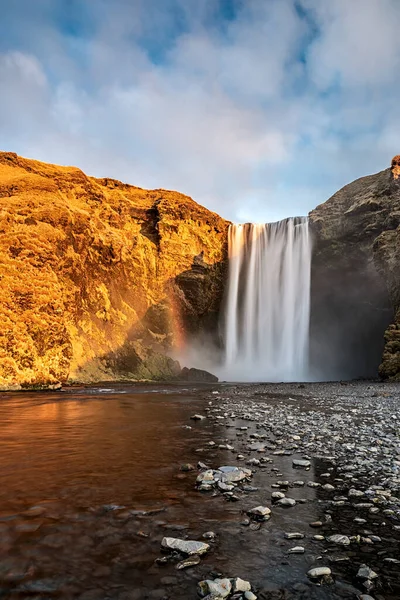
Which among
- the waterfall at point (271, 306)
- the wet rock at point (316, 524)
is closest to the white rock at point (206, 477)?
the wet rock at point (316, 524)

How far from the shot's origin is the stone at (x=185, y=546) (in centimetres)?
360

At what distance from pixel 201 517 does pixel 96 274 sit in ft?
134

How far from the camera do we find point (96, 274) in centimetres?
4294

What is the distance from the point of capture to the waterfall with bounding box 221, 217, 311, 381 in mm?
52125

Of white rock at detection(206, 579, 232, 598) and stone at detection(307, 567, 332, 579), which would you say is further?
stone at detection(307, 567, 332, 579)

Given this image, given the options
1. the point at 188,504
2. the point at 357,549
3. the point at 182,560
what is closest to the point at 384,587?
the point at 357,549

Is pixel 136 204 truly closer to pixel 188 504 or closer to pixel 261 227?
pixel 261 227

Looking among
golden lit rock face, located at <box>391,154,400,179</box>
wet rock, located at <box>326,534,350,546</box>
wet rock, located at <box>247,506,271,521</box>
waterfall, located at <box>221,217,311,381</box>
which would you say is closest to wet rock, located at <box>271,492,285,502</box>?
wet rock, located at <box>247,506,271,521</box>

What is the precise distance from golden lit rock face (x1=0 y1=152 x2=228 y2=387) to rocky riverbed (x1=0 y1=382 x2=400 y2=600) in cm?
2345

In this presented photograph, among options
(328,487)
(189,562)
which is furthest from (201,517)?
(328,487)

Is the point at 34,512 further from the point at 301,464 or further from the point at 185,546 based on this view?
the point at 301,464

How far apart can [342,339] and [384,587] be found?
57.4m

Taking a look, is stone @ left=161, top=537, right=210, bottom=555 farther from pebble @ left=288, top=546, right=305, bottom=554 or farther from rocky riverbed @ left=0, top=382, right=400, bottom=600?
pebble @ left=288, top=546, right=305, bottom=554

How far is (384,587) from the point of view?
10.0ft
